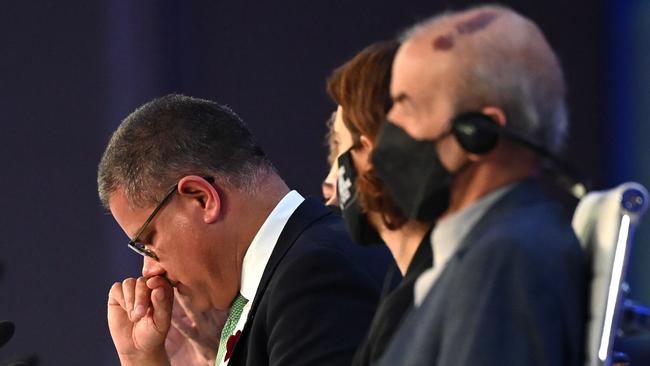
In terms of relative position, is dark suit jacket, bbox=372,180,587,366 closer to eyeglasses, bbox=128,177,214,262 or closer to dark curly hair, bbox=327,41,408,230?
dark curly hair, bbox=327,41,408,230

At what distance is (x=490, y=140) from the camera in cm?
146

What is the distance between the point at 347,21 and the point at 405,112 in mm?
2553

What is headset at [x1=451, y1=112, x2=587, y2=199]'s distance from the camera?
4.78 feet

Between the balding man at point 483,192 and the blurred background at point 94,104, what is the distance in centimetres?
258

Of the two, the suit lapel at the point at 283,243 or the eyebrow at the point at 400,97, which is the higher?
the eyebrow at the point at 400,97

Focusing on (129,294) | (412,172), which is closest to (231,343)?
(129,294)

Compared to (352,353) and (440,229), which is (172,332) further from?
(440,229)

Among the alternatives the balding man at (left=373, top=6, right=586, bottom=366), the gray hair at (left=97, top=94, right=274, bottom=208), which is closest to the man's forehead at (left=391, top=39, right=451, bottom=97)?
the balding man at (left=373, top=6, right=586, bottom=366)

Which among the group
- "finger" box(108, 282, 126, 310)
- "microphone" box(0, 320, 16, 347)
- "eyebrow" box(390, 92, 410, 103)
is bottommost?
"finger" box(108, 282, 126, 310)

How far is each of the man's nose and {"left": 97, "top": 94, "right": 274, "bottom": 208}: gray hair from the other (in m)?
0.14

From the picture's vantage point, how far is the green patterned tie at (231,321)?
2388 mm

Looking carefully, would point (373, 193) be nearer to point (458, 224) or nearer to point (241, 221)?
A: point (458, 224)

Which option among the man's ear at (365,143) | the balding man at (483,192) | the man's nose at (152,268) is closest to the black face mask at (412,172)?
the balding man at (483,192)

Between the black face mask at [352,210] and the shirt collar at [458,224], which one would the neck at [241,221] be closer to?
the black face mask at [352,210]
